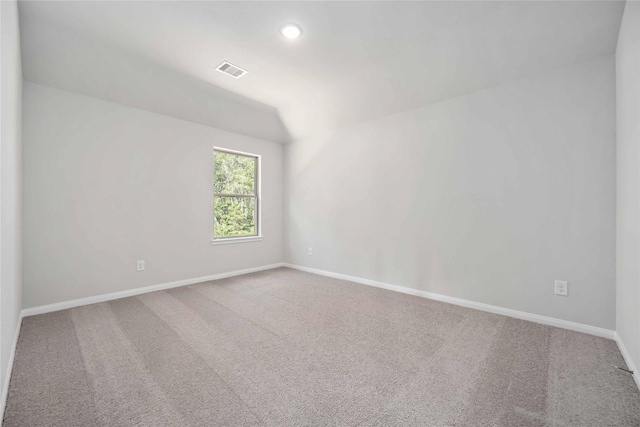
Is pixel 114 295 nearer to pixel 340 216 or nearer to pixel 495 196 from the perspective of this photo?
pixel 340 216

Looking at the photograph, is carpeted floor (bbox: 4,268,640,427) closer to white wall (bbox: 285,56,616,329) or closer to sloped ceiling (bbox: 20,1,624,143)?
white wall (bbox: 285,56,616,329)

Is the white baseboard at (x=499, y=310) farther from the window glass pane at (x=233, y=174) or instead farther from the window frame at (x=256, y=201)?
the window glass pane at (x=233, y=174)

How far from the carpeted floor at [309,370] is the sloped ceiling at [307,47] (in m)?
2.38

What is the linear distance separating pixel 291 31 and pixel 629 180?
272cm

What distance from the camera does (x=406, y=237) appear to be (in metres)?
3.56

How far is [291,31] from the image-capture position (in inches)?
94.4

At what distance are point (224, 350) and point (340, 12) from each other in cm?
272

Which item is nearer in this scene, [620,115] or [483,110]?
[620,115]

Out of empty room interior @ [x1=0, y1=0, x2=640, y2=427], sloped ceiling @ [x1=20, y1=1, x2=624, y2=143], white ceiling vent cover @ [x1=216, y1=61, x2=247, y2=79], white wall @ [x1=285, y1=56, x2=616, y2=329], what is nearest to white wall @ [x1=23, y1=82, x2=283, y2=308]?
empty room interior @ [x1=0, y1=0, x2=640, y2=427]

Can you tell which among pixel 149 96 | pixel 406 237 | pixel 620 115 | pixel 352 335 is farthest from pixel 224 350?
pixel 620 115

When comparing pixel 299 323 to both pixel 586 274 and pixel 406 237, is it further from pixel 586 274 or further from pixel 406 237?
pixel 586 274

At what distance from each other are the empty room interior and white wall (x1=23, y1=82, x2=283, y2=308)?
0.02 meters

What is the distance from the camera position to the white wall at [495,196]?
238cm

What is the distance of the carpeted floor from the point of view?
4.69 ft
